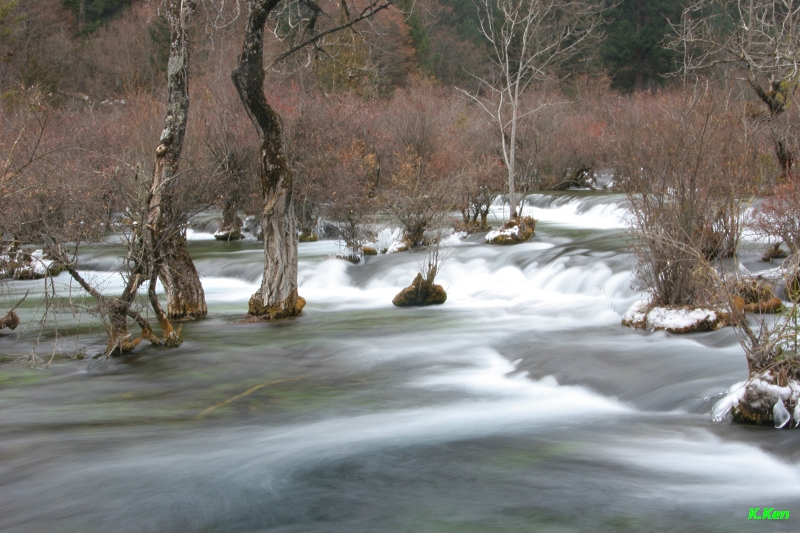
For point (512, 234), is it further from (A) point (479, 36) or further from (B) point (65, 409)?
(A) point (479, 36)

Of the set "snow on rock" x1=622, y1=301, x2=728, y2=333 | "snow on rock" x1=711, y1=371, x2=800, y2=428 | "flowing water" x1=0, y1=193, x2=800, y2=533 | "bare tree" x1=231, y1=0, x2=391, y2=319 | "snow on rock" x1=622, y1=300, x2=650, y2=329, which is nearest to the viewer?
"flowing water" x1=0, y1=193, x2=800, y2=533

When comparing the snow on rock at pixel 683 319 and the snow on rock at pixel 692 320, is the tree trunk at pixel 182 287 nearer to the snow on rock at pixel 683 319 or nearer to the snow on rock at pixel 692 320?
the snow on rock at pixel 683 319

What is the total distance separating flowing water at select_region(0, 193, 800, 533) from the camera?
19.6ft

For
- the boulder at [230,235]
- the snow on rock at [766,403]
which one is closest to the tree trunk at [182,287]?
the snow on rock at [766,403]

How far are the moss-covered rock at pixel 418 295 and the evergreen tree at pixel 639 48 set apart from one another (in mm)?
40491

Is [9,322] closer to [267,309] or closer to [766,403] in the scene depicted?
[267,309]

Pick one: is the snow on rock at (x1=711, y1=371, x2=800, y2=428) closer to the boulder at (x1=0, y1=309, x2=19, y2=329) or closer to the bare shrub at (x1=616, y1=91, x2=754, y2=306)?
the bare shrub at (x1=616, y1=91, x2=754, y2=306)

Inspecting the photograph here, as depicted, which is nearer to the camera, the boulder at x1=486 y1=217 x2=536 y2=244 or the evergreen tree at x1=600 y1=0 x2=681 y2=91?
the boulder at x1=486 y1=217 x2=536 y2=244

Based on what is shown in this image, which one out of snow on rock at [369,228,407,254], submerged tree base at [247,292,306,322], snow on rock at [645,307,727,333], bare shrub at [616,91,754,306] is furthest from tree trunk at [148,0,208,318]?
snow on rock at [369,228,407,254]

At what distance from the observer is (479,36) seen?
2488 inches

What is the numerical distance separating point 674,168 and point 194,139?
15.7 meters

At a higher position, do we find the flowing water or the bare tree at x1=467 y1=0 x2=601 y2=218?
the bare tree at x1=467 y1=0 x2=601 y2=218

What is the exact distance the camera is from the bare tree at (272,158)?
11.3 metres

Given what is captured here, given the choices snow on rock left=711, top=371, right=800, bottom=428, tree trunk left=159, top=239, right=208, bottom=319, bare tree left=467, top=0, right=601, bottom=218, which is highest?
bare tree left=467, top=0, right=601, bottom=218
